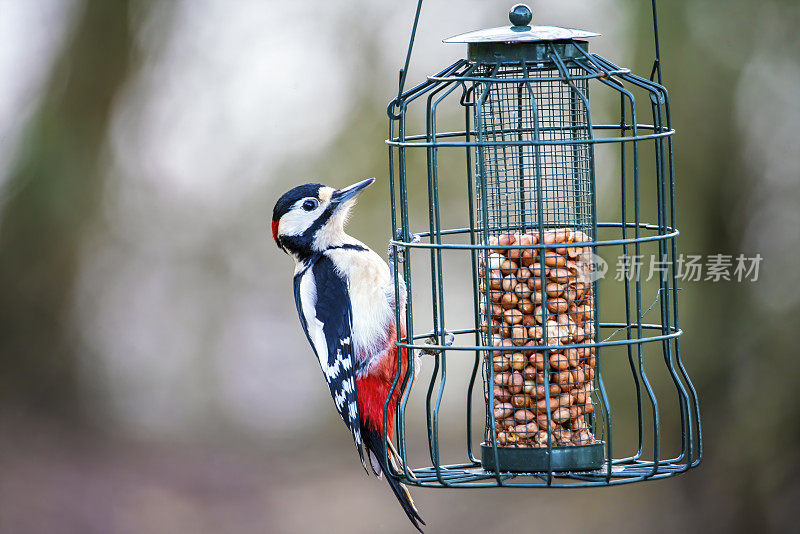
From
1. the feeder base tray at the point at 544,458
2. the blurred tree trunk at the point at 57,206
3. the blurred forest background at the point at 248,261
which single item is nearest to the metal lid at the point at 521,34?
the feeder base tray at the point at 544,458

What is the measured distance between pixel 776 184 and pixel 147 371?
505 cm

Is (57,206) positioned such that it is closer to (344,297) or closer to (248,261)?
(248,261)

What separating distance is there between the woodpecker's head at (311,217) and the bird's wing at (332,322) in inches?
4.1

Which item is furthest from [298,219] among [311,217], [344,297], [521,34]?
[521,34]

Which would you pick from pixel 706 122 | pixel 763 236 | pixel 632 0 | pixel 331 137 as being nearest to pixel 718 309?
pixel 763 236

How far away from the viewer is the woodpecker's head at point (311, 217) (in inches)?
181

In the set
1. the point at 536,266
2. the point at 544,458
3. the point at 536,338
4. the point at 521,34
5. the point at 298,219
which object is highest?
the point at 521,34

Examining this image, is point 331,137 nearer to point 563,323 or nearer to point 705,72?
point 705,72

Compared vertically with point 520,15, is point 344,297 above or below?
below

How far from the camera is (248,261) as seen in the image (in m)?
7.86

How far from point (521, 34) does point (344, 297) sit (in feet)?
5.82

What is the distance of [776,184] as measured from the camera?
644 centimetres

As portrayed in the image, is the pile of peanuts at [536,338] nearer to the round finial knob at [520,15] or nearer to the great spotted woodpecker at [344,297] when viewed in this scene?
the round finial knob at [520,15]

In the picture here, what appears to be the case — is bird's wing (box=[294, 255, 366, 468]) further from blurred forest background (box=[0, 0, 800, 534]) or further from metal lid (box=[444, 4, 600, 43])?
blurred forest background (box=[0, 0, 800, 534])
